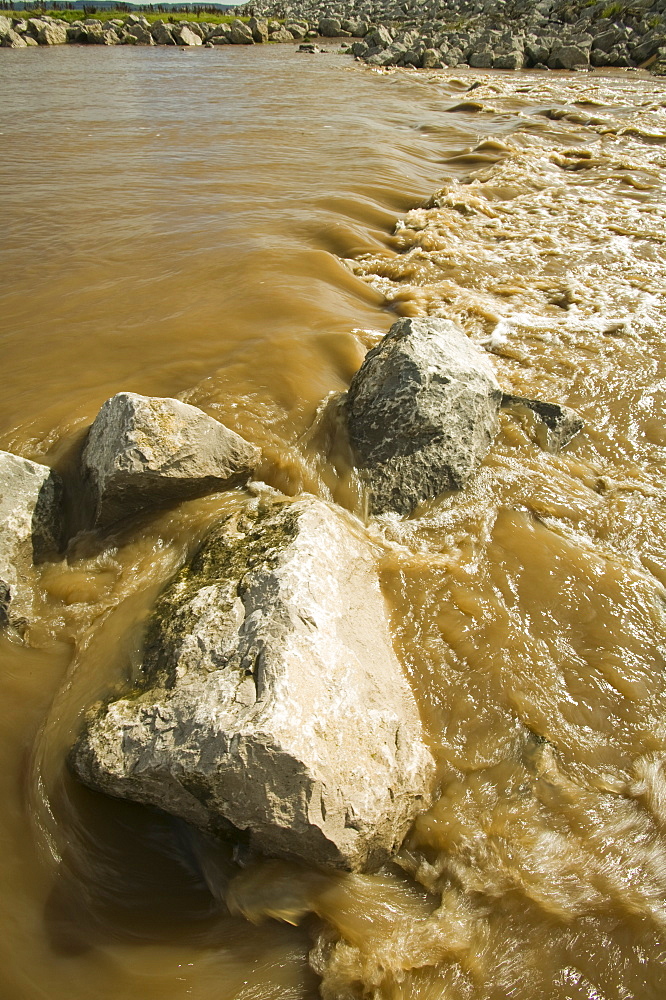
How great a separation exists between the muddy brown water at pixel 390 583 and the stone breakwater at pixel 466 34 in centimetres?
2062

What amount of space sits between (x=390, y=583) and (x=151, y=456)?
149cm

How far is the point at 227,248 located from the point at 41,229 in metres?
2.42

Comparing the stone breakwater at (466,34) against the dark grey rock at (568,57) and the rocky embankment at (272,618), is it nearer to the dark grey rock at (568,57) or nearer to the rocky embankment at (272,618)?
the dark grey rock at (568,57)

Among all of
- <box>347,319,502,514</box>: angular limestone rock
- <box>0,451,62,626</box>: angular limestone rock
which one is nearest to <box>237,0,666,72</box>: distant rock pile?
<box>347,319,502,514</box>: angular limestone rock

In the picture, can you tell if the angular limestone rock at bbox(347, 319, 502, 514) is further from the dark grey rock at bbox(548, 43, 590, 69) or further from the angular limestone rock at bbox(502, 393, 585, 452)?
the dark grey rock at bbox(548, 43, 590, 69)

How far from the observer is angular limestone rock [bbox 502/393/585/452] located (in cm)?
408

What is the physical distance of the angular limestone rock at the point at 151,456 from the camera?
10.4 ft

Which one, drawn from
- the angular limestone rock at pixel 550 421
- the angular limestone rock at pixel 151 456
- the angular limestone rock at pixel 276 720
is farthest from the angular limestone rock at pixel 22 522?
the angular limestone rock at pixel 550 421

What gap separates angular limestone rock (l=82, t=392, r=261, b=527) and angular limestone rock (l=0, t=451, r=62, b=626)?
0.24 metres

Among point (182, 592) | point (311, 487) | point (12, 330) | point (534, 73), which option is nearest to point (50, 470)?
point (182, 592)

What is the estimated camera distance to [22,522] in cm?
315

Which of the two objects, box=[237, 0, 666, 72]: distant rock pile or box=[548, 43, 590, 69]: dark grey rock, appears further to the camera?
box=[237, 0, 666, 72]: distant rock pile

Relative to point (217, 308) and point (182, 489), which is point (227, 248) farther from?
point (182, 489)

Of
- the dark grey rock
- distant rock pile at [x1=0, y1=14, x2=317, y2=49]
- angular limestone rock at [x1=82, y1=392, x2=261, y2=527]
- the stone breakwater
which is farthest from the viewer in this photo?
distant rock pile at [x1=0, y1=14, x2=317, y2=49]
